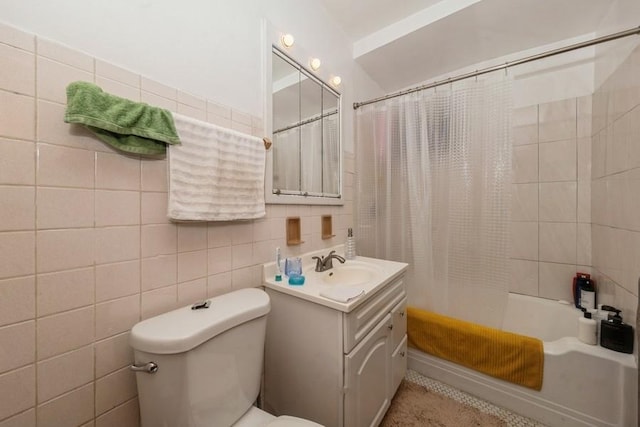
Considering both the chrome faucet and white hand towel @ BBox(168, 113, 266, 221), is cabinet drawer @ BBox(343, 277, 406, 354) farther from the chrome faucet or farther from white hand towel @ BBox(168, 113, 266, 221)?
white hand towel @ BBox(168, 113, 266, 221)

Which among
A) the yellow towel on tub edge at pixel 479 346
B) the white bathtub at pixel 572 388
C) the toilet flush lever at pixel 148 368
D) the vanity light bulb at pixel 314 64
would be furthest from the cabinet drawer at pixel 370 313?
the vanity light bulb at pixel 314 64

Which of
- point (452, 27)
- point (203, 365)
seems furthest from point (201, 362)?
point (452, 27)

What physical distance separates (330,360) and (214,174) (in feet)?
2.84

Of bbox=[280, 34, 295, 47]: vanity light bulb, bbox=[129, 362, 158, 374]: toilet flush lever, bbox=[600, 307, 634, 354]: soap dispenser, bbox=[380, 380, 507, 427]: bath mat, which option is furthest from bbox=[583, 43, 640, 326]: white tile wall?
bbox=[129, 362, 158, 374]: toilet flush lever

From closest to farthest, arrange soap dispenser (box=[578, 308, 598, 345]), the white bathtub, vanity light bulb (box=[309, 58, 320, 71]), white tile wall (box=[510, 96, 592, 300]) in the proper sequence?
the white bathtub < soap dispenser (box=[578, 308, 598, 345]) < vanity light bulb (box=[309, 58, 320, 71]) < white tile wall (box=[510, 96, 592, 300])

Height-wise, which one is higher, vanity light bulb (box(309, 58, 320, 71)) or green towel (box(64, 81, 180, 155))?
vanity light bulb (box(309, 58, 320, 71))

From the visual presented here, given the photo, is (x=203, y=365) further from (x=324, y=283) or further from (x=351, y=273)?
(x=351, y=273)

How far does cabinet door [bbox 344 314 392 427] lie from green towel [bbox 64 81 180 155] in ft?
3.39

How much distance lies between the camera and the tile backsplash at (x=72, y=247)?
587 millimetres

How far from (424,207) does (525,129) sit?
1.15 meters

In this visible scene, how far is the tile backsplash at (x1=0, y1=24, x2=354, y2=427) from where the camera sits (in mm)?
587

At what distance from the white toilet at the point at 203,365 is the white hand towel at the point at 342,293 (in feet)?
0.81

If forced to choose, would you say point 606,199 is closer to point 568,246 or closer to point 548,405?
point 568,246

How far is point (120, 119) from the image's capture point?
0.68 meters
